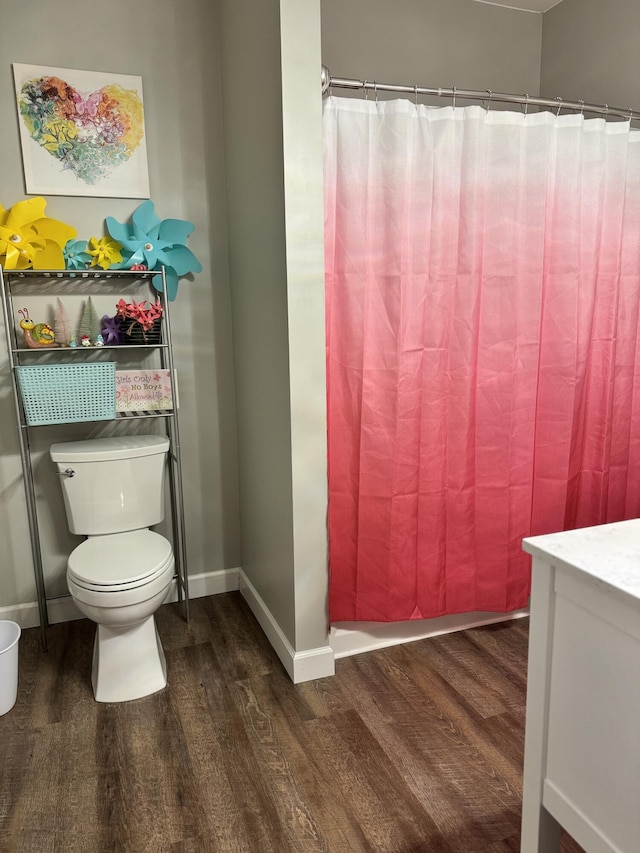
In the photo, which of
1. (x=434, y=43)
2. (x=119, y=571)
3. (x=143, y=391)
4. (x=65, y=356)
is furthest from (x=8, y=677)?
(x=434, y=43)

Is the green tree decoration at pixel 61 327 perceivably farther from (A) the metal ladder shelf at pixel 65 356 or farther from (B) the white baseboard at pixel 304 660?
(B) the white baseboard at pixel 304 660

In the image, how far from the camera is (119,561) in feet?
7.06

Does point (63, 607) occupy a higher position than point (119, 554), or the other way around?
point (119, 554)

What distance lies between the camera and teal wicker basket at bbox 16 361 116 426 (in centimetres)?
225

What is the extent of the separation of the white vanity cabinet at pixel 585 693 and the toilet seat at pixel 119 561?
129cm

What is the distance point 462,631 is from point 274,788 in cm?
107

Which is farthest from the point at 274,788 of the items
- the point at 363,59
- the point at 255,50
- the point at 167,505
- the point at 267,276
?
the point at 363,59

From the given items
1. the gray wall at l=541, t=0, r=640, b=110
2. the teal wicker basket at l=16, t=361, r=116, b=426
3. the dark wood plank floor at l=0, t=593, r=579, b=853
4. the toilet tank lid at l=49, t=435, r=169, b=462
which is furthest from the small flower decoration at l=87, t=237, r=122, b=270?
the gray wall at l=541, t=0, r=640, b=110

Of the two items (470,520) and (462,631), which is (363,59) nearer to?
(470,520)

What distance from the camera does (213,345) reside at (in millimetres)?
2738

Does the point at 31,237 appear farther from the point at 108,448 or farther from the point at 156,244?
the point at 108,448

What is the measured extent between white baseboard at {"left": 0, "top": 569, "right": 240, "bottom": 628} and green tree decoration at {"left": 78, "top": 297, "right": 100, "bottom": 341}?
1113 mm

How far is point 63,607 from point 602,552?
7.44ft

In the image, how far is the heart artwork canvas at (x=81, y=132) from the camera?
2342mm
